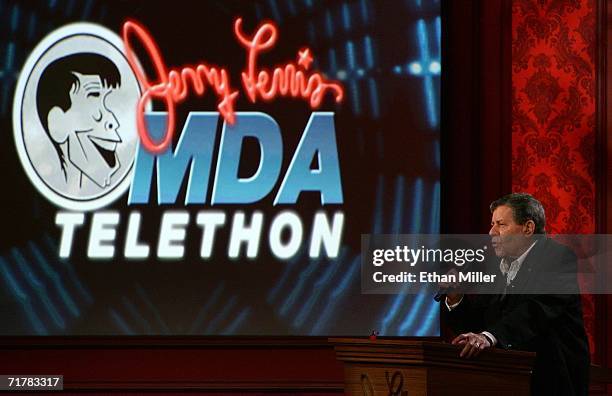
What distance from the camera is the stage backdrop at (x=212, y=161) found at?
6332 mm

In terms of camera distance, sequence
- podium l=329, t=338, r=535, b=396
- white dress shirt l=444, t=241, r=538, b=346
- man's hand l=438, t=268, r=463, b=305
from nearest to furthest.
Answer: podium l=329, t=338, r=535, b=396
man's hand l=438, t=268, r=463, b=305
white dress shirt l=444, t=241, r=538, b=346

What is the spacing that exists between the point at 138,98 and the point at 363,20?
136 centimetres

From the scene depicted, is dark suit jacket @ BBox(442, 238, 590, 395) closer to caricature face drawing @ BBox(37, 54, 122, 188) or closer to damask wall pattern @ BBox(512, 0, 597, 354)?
damask wall pattern @ BBox(512, 0, 597, 354)

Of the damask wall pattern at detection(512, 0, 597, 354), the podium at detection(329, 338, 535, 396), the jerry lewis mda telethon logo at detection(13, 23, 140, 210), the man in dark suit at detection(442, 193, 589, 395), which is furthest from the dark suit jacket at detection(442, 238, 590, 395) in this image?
the jerry lewis mda telethon logo at detection(13, 23, 140, 210)

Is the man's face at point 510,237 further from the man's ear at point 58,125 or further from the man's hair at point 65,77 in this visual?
the man's ear at point 58,125

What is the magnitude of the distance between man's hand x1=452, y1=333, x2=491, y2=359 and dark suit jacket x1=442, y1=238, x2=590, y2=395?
0.90 ft

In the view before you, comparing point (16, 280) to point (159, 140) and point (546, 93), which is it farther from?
point (546, 93)

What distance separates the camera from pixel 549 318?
3752 mm

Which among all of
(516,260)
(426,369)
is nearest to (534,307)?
(516,260)

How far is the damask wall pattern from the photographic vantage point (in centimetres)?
654

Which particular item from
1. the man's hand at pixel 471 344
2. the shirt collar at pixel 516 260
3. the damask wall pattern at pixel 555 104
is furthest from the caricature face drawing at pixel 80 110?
the man's hand at pixel 471 344

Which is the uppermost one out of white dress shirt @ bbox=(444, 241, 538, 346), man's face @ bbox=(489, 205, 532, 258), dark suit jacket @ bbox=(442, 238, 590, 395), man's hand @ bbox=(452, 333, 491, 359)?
man's face @ bbox=(489, 205, 532, 258)

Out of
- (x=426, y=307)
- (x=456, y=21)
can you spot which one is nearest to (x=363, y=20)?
(x=456, y=21)

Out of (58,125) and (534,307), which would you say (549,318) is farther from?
(58,125)
